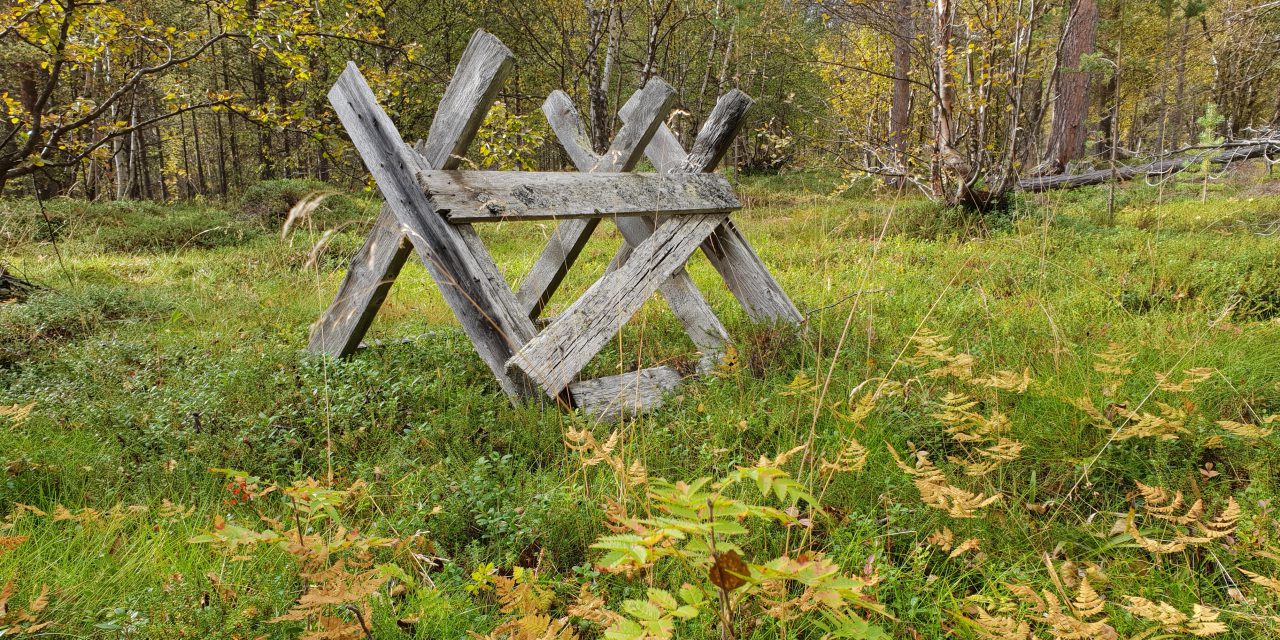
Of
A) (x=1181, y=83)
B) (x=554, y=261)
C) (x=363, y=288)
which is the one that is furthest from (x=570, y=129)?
(x=1181, y=83)

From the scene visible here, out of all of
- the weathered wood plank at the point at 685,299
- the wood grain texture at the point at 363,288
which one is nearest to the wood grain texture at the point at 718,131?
the weathered wood plank at the point at 685,299

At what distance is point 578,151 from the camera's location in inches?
136

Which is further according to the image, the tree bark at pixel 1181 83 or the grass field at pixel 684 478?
the tree bark at pixel 1181 83

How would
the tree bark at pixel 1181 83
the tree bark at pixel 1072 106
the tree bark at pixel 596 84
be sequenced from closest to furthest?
the tree bark at pixel 596 84, the tree bark at pixel 1072 106, the tree bark at pixel 1181 83

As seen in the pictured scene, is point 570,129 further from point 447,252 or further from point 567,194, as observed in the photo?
point 447,252

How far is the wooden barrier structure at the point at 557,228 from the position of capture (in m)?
2.79

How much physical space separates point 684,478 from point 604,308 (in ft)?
3.32

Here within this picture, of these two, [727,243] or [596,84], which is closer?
[727,243]

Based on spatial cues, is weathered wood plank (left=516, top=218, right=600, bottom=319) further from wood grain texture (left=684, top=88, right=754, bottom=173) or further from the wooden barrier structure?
wood grain texture (left=684, top=88, right=754, bottom=173)

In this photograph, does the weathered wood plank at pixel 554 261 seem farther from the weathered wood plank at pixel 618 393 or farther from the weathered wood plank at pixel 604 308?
the weathered wood plank at pixel 618 393

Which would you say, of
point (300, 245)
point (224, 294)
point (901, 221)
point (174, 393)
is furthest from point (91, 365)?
point (901, 221)

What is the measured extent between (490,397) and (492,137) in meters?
4.05

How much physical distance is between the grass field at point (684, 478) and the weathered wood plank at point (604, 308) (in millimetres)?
220

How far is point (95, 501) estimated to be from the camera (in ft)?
7.45
